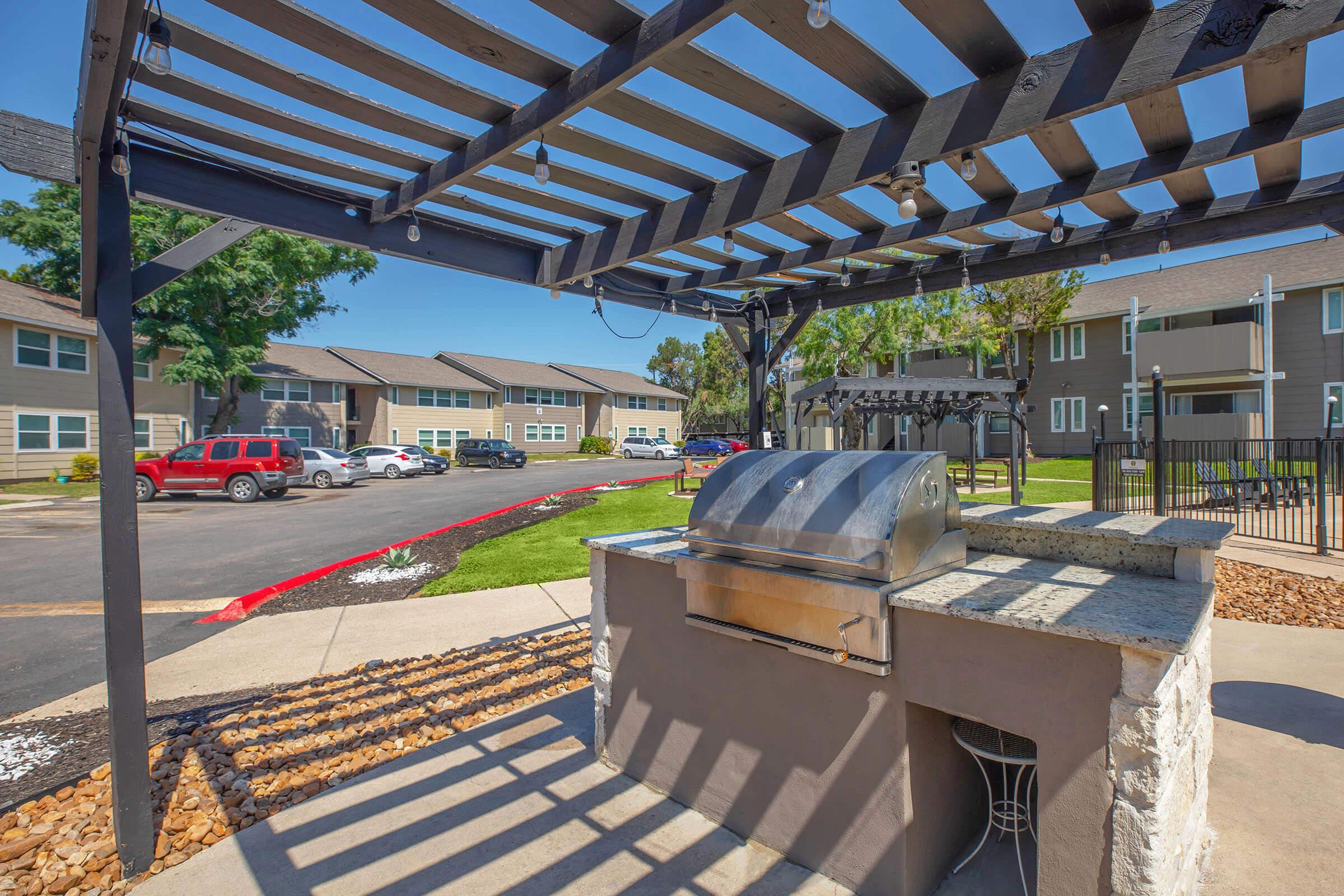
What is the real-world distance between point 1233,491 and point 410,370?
1396 inches

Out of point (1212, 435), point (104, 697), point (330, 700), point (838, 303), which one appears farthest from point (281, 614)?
point (1212, 435)

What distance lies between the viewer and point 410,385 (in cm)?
3512

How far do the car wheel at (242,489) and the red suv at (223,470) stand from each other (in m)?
0.01

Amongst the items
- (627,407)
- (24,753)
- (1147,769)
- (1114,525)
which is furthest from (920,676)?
(627,407)

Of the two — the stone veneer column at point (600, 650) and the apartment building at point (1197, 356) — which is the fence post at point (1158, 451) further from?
the apartment building at point (1197, 356)

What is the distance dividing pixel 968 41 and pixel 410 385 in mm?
36028

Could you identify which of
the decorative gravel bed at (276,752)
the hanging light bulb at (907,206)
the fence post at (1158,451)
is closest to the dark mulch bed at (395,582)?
the decorative gravel bed at (276,752)

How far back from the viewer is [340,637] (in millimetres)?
5793

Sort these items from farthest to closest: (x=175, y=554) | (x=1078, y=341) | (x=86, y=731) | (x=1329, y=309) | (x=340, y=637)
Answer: (x=1078, y=341)
(x=1329, y=309)
(x=175, y=554)
(x=340, y=637)
(x=86, y=731)

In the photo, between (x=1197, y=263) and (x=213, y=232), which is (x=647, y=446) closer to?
(x=1197, y=263)

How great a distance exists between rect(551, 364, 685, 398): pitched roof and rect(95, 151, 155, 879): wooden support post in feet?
137

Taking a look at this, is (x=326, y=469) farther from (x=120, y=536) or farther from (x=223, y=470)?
(x=120, y=536)

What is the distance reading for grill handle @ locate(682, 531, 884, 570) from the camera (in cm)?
233

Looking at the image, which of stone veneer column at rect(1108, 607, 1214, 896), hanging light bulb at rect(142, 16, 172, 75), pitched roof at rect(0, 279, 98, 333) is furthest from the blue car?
hanging light bulb at rect(142, 16, 172, 75)
